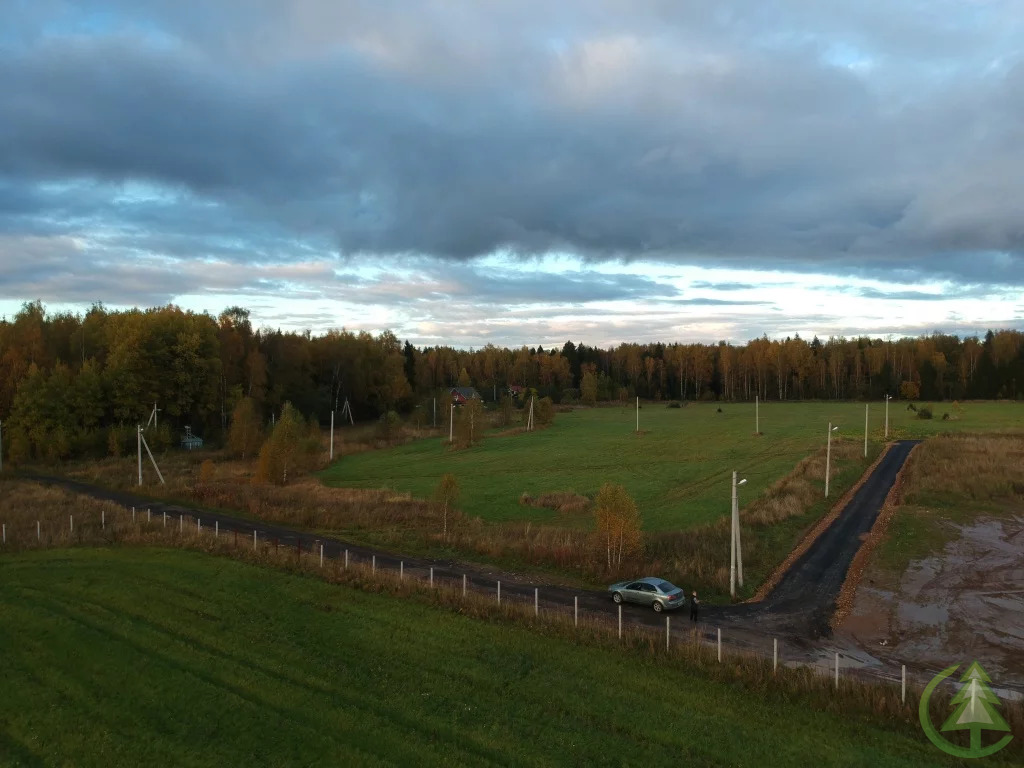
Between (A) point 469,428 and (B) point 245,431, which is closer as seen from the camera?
(B) point 245,431

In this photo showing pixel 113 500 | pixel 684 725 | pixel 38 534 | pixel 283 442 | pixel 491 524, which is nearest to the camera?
pixel 684 725

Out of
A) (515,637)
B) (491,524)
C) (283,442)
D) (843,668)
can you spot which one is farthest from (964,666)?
(283,442)

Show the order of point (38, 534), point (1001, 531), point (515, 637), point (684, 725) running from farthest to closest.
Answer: point (1001, 531) < point (38, 534) < point (515, 637) < point (684, 725)

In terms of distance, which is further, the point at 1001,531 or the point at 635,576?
the point at 1001,531

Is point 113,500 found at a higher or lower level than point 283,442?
lower

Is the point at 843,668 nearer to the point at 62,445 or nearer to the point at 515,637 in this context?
the point at 515,637

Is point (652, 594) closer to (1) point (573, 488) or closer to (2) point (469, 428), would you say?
(1) point (573, 488)

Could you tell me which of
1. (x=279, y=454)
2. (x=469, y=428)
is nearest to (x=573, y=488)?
(x=279, y=454)
